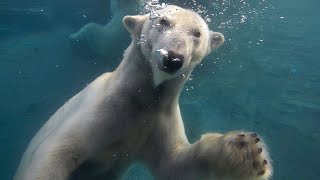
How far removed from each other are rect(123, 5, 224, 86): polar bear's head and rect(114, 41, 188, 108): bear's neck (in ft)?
→ 0.27

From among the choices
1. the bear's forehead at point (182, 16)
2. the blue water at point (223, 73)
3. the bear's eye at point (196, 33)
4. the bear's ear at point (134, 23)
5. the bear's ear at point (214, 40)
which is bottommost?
the blue water at point (223, 73)

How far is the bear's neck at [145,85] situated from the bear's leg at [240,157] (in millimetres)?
756

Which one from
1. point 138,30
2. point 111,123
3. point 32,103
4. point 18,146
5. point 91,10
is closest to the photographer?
point 111,123

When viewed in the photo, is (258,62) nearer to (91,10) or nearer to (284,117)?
(284,117)

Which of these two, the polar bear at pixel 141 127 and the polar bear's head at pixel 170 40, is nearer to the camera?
the polar bear's head at pixel 170 40

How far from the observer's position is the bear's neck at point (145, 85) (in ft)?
13.5

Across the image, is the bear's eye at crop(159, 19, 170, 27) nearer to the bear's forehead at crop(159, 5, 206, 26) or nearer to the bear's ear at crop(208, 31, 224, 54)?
the bear's forehead at crop(159, 5, 206, 26)

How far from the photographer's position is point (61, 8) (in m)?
10.2

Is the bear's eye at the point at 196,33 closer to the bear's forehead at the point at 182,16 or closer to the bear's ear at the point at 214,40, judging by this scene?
the bear's forehead at the point at 182,16

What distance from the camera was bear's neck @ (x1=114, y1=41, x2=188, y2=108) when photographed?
4109mm

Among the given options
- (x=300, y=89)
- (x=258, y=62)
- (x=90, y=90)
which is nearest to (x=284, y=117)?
(x=300, y=89)

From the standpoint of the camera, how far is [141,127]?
4137mm

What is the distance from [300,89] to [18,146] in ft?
29.0

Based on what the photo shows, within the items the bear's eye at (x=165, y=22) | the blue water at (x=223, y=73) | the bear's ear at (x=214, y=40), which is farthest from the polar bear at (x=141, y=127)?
the blue water at (x=223, y=73)
